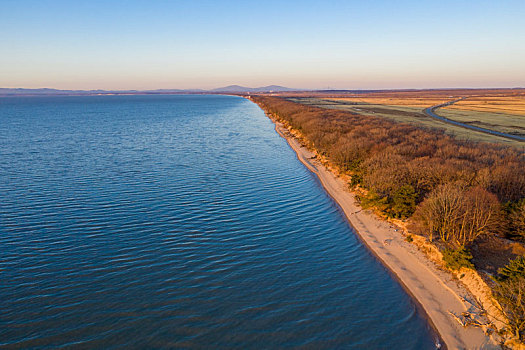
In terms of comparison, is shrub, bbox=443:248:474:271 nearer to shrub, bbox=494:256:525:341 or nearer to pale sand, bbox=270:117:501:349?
pale sand, bbox=270:117:501:349

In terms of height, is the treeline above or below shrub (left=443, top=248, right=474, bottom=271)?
above

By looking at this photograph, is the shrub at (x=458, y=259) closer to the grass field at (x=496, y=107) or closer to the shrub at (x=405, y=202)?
the shrub at (x=405, y=202)

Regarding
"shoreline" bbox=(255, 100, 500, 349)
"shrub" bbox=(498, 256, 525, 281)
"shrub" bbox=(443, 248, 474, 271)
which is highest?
"shrub" bbox=(498, 256, 525, 281)

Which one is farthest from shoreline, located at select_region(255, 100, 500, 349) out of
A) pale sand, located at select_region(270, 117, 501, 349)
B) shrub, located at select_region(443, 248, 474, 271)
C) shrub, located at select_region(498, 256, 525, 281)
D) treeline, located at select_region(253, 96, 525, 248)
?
shrub, located at select_region(498, 256, 525, 281)

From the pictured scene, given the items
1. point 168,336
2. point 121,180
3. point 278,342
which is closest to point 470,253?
point 278,342

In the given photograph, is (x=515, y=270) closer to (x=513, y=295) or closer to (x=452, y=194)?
(x=513, y=295)

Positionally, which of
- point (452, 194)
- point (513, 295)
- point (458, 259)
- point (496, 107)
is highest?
point (452, 194)

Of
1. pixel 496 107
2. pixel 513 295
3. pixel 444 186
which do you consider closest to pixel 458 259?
pixel 513 295
